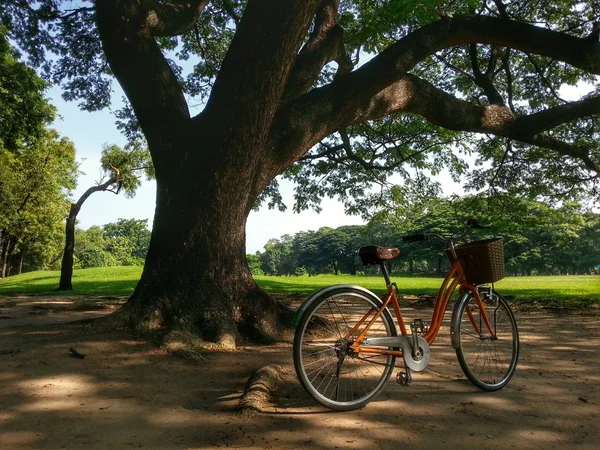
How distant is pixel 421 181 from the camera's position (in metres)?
16.8

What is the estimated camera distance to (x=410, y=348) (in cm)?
348

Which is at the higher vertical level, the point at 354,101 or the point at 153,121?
the point at 354,101

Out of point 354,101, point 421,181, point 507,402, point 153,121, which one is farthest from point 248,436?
point 421,181

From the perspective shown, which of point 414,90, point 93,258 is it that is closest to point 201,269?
point 414,90

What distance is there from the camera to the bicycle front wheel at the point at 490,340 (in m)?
3.91

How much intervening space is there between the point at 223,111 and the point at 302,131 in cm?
121

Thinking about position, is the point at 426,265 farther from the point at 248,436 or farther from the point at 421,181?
the point at 248,436

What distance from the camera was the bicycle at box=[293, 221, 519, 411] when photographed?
3.25 m

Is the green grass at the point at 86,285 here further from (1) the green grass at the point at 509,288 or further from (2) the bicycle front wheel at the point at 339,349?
(2) the bicycle front wheel at the point at 339,349

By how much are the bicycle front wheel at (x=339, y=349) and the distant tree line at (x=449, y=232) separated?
1170mm

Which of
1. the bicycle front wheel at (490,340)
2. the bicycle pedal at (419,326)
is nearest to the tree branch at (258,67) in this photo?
the bicycle pedal at (419,326)

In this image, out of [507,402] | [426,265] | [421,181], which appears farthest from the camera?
[426,265]

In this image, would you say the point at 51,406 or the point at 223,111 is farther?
the point at 223,111

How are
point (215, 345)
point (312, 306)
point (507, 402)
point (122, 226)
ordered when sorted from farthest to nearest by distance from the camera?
point (122, 226) → point (215, 345) → point (507, 402) → point (312, 306)
